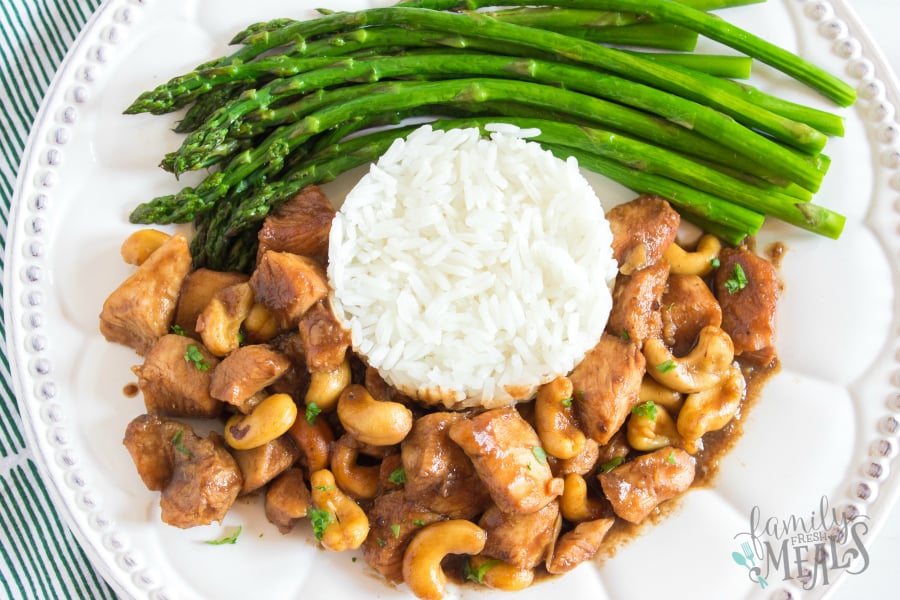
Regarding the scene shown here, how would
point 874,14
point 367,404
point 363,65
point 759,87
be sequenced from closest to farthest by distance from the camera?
1. point 367,404
2. point 363,65
3. point 759,87
4. point 874,14

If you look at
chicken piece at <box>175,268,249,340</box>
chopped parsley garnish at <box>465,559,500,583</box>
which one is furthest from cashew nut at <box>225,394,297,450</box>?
chopped parsley garnish at <box>465,559,500,583</box>

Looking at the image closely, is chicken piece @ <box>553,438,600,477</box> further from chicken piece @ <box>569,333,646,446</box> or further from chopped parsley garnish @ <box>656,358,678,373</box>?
chopped parsley garnish @ <box>656,358,678,373</box>

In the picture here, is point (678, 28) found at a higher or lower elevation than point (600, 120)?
higher

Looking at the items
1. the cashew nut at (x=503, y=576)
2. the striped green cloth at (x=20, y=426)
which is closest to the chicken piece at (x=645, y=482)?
the cashew nut at (x=503, y=576)

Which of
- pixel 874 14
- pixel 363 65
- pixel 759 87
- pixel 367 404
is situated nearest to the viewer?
pixel 367 404

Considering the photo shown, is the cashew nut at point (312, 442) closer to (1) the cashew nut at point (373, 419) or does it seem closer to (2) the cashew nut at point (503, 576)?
(1) the cashew nut at point (373, 419)

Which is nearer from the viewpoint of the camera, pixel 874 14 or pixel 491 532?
pixel 491 532

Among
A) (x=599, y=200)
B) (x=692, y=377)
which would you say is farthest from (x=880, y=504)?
(x=599, y=200)

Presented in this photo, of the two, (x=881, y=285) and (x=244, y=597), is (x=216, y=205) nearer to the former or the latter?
(x=244, y=597)
